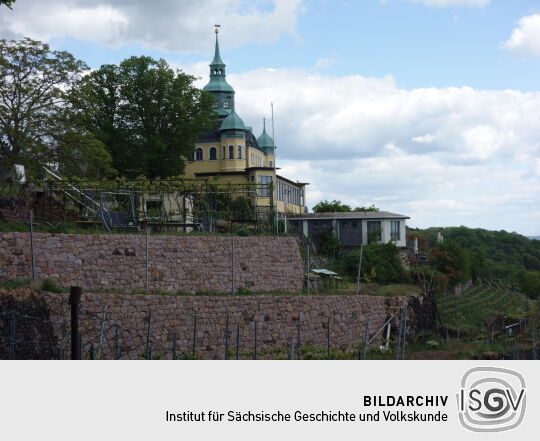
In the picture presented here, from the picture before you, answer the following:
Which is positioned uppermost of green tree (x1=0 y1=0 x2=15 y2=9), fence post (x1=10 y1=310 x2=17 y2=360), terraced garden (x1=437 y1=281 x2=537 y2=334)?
green tree (x1=0 y1=0 x2=15 y2=9)

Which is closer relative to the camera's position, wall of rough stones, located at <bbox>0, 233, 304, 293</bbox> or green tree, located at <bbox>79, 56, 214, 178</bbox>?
wall of rough stones, located at <bbox>0, 233, 304, 293</bbox>

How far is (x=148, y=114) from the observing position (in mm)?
47375

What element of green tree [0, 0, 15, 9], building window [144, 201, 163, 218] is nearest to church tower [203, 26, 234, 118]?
building window [144, 201, 163, 218]

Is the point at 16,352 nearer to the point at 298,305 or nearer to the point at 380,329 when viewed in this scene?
the point at 298,305

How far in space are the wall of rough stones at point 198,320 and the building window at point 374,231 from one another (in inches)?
504

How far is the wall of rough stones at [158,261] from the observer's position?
23.0 meters

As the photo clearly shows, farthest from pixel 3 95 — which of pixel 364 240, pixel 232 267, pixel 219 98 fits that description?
pixel 219 98

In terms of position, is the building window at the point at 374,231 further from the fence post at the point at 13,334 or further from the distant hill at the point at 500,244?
the distant hill at the point at 500,244

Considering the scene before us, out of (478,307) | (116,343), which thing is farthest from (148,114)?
(116,343)

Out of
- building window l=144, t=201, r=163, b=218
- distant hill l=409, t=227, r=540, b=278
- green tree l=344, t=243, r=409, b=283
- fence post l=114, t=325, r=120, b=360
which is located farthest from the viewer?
distant hill l=409, t=227, r=540, b=278

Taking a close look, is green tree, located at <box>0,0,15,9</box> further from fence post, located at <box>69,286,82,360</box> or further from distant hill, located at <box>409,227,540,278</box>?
distant hill, located at <box>409,227,540,278</box>

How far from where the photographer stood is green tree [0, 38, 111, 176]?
32.2 metres

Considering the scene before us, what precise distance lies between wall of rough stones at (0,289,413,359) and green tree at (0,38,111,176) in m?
11.8

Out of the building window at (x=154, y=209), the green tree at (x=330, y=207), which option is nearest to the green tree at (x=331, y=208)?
the green tree at (x=330, y=207)
